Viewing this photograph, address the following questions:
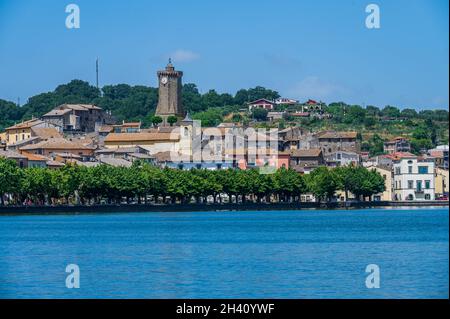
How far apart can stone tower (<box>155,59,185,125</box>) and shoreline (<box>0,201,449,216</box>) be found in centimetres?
4911

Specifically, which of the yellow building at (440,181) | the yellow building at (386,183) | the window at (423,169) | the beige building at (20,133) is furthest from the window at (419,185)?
the beige building at (20,133)

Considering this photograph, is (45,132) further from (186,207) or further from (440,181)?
(186,207)

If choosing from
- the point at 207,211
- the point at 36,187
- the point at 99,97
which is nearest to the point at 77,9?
the point at 36,187

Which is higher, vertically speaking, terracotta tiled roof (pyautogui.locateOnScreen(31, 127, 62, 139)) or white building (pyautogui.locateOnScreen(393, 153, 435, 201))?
terracotta tiled roof (pyautogui.locateOnScreen(31, 127, 62, 139))

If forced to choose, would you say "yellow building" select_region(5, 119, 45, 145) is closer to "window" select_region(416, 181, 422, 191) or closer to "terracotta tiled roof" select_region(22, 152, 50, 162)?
"terracotta tiled roof" select_region(22, 152, 50, 162)

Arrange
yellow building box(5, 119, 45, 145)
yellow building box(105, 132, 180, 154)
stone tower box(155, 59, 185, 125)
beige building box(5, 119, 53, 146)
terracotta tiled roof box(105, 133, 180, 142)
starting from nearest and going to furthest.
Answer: yellow building box(105, 132, 180, 154), terracotta tiled roof box(105, 133, 180, 142), beige building box(5, 119, 53, 146), yellow building box(5, 119, 45, 145), stone tower box(155, 59, 185, 125)

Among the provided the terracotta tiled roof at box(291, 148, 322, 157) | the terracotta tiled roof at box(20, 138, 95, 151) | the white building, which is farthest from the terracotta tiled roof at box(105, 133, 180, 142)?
the white building

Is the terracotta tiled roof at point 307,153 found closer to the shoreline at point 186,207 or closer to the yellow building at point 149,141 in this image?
the yellow building at point 149,141

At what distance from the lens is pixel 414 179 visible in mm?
113000

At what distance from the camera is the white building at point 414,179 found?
4439 inches

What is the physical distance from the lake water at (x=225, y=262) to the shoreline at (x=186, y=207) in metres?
18.6

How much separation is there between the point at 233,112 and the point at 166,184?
84732 millimetres

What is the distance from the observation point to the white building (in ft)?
370
